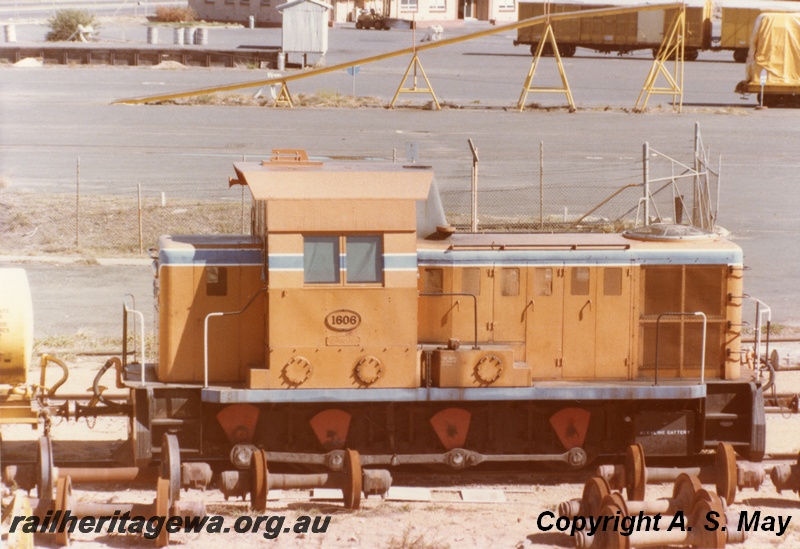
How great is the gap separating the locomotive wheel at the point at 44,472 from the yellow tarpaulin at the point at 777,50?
49.4 meters

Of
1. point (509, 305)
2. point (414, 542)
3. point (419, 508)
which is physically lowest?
point (419, 508)

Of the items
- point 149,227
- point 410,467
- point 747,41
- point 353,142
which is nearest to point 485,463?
point 410,467

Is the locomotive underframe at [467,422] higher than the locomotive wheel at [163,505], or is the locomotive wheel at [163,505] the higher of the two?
the locomotive underframe at [467,422]

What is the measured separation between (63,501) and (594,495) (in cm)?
600

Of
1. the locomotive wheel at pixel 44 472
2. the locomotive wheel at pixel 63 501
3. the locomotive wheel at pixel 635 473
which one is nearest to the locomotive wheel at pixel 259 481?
the locomotive wheel at pixel 63 501

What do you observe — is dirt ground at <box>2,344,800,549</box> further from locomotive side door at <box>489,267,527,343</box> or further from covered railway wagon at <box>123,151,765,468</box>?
locomotive side door at <box>489,267,527,343</box>

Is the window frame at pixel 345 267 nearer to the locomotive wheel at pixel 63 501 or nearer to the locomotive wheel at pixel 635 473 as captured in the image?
the locomotive wheel at pixel 63 501

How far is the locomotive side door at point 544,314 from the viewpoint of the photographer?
51.3ft

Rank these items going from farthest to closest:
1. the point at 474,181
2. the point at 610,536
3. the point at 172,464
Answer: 1. the point at 474,181
2. the point at 172,464
3. the point at 610,536

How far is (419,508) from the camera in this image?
47.3ft

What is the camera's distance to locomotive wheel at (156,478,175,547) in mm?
12844

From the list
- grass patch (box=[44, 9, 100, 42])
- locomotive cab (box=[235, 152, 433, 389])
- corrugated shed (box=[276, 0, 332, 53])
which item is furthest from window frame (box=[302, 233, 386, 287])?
grass patch (box=[44, 9, 100, 42])

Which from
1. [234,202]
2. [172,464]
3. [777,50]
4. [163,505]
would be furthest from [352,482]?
[777,50]

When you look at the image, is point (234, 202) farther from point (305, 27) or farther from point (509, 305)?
point (305, 27)
